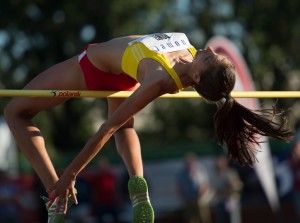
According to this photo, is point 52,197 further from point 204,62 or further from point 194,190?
point 194,190

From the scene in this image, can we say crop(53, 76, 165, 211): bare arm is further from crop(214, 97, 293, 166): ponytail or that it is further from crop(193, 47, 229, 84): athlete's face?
crop(214, 97, 293, 166): ponytail

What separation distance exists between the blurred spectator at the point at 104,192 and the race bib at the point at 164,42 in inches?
331

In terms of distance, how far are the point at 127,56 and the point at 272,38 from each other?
934 inches

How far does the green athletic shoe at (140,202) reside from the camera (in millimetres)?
5648

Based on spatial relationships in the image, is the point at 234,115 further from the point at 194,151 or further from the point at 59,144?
the point at 59,144

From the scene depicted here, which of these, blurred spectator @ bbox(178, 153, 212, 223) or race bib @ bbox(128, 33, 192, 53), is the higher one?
race bib @ bbox(128, 33, 192, 53)

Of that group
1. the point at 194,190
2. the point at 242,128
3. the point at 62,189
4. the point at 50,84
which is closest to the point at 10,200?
the point at 194,190

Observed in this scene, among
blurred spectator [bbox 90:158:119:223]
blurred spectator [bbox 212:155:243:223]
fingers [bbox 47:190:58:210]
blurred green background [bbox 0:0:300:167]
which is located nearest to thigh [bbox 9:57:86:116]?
fingers [bbox 47:190:58:210]

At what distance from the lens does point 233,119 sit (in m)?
5.76

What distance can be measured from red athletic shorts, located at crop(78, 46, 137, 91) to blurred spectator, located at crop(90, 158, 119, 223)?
Result: 814cm

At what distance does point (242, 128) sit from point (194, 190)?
8244 millimetres

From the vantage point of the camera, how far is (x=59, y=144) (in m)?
28.2

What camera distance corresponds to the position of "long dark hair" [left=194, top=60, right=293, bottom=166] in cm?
540

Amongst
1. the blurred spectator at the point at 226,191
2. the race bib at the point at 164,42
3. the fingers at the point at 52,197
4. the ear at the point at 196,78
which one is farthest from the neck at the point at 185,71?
the blurred spectator at the point at 226,191
